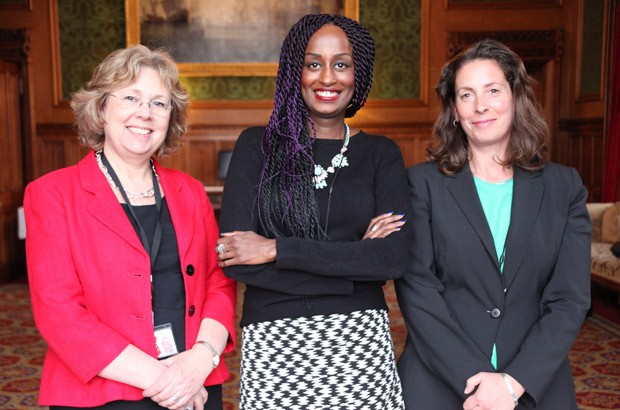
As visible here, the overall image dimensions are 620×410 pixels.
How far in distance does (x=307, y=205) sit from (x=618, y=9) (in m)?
7.19

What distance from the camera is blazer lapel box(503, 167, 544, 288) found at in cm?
215

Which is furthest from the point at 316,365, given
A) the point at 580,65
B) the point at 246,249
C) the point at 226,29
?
the point at 580,65

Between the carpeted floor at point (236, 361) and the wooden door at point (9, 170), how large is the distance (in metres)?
1.46

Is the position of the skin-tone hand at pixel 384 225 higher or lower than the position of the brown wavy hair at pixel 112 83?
lower

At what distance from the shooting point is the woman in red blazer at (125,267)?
1.93 m

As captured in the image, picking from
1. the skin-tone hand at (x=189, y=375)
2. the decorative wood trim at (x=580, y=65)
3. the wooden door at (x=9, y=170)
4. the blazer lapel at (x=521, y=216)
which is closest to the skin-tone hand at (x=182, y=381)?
the skin-tone hand at (x=189, y=375)

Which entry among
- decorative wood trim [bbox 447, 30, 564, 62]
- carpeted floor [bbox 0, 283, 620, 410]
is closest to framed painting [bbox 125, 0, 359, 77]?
decorative wood trim [bbox 447, 30, 564, 62]

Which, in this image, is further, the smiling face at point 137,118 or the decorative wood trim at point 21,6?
the decorative wood trim at point 21,6

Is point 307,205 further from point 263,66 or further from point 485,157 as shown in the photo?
point 263,66

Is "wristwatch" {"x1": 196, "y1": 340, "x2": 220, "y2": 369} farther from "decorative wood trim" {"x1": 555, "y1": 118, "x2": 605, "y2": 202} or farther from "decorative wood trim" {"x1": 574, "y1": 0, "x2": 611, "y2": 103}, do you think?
"decorative wood trim" {"x1": 574, "y1": 0, "x2": 611, "y2": 103}

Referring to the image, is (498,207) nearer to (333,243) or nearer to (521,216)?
(521,216)

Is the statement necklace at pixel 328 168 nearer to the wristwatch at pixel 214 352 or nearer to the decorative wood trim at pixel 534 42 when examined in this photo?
the wristwatch at pixel 214 352

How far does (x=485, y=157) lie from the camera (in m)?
2.33

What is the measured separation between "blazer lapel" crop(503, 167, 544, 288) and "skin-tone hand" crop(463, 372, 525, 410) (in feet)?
1.02
